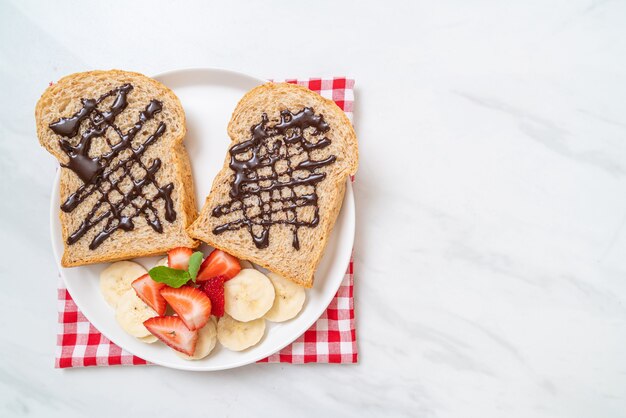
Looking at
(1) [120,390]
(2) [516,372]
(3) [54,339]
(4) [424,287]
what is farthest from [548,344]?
(3) [54,339]

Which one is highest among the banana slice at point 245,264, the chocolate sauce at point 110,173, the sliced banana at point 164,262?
the chocolate sauce at point 110,173

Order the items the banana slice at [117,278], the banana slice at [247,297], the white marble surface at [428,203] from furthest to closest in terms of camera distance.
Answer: the white marble surface at [428,203] → the banana slice at [117,278] → the banana slice at [247,297]

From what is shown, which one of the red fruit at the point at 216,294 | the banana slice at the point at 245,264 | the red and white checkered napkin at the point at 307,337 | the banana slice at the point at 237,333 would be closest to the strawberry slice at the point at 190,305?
the red fruit at the point at 216,294

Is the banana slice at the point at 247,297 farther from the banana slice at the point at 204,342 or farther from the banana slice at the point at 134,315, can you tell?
the banana slice at the point at 134,315

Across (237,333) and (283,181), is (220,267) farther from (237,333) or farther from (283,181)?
(283,181)

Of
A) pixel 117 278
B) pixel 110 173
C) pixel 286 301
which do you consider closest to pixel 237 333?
pixel 286 301

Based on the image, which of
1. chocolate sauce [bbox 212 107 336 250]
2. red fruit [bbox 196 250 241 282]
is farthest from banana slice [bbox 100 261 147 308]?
chocolate sauce [bbox 212 107 336 250]

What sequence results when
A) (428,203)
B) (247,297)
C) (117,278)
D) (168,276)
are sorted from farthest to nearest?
(428,203) < (117,278) < (247,297) < (168,276)
